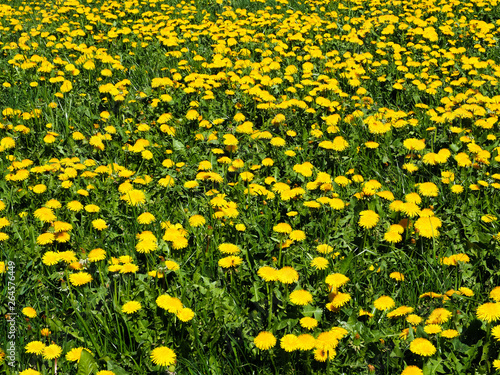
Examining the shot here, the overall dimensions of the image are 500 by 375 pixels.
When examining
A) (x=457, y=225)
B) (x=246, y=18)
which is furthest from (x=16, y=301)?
(x=246, y=18)

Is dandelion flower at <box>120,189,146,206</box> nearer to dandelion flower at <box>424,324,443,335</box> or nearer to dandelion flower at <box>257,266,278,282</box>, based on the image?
dandelion flower at <box>257,266,278,282</box>

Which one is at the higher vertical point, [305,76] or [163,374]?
[305,76]

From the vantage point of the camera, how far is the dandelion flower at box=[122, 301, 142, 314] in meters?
2.10

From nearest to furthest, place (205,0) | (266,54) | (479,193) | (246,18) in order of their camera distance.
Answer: (479,193), (266,54), (246,18), (205,0)

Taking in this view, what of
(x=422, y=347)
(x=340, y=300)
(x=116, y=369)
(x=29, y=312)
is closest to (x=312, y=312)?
(x=340, y=300)

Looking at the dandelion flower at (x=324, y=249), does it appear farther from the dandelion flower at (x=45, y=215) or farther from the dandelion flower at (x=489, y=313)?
the dandelion flower at (x=45, y=215)

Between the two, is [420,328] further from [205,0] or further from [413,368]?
[205,0]

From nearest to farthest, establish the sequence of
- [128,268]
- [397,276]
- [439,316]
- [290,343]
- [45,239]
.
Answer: [290,343], [439,316], [128,268], [397,276], [45,239]

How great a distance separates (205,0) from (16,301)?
21.7ft

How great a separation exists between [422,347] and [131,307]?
121 cm

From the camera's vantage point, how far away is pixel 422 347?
6.20 feet

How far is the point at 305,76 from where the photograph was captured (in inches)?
186

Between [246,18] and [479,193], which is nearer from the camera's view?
[479,193]

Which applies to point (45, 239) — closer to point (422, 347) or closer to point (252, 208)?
point (252, 208)
